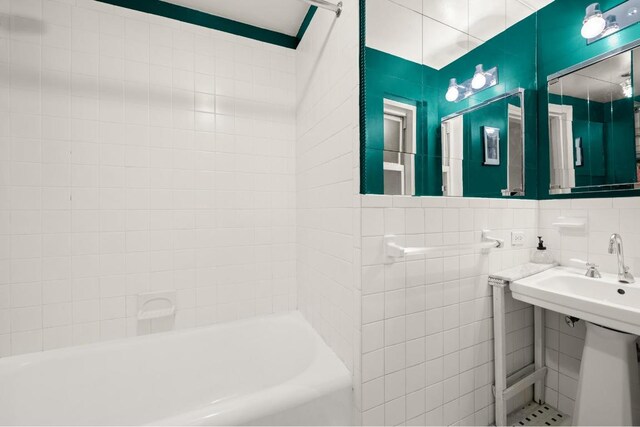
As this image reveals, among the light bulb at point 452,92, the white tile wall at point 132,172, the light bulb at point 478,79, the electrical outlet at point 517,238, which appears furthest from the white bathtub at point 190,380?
the light bulb at point 478,79

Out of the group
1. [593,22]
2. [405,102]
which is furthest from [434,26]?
[593,22]

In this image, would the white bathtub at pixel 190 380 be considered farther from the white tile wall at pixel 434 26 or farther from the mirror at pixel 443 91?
the white tile wall at pixel 434 26

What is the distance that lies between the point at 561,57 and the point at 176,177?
239cm

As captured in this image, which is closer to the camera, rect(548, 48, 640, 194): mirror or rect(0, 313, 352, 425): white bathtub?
rect(0, 313, 352, 425): white bathtub

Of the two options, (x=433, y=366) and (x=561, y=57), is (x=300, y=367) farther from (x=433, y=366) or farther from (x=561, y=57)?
(x=561, y=57)

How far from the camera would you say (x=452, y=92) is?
1367 mm

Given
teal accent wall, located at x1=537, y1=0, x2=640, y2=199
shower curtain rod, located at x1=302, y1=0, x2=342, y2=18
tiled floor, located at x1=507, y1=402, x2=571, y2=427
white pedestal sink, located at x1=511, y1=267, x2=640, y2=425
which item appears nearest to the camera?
white pedestal sink, located at x1=511, y1=267, x2=640, y2=425

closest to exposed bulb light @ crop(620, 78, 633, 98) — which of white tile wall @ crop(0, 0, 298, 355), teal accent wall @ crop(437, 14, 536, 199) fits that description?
teal accent wall @ crop(437, 14, 536, 199)

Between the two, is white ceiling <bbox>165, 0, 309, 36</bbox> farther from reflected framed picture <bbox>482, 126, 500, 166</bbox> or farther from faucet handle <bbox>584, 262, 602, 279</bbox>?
faucet handle <bbox>584, 262, 602, 279</bbox>

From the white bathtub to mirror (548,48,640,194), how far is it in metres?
1.63

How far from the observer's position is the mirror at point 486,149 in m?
1.35

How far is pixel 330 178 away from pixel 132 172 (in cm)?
116

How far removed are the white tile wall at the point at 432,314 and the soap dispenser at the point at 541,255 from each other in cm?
12

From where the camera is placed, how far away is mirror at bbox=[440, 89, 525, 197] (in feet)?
4.43
